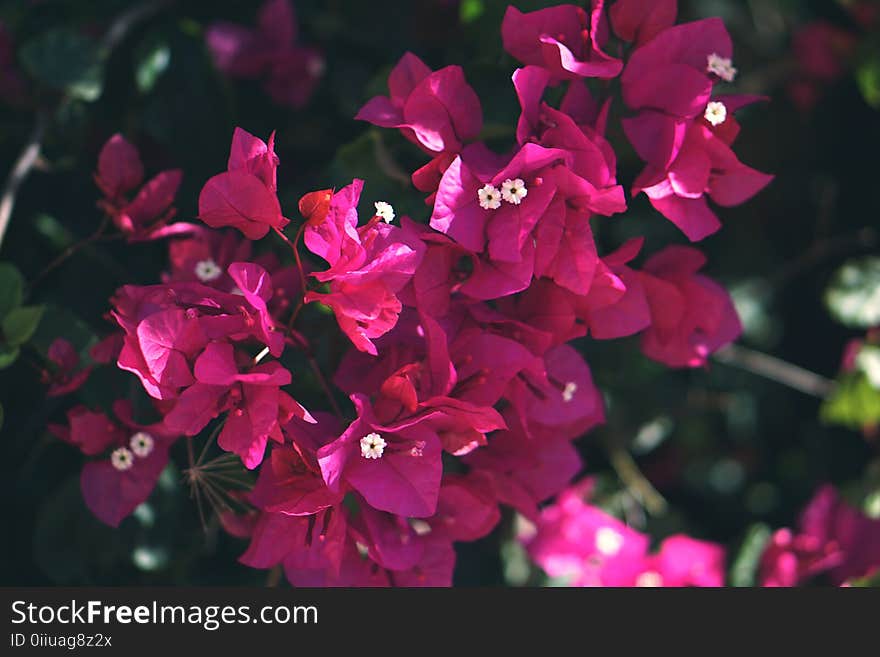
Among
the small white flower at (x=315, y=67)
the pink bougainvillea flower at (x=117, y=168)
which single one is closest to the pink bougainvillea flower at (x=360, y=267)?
the pink bougainvillea flower at (x=117, y=168)

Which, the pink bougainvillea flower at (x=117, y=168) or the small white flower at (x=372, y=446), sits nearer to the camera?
the small white flower at (x=372, y=446)

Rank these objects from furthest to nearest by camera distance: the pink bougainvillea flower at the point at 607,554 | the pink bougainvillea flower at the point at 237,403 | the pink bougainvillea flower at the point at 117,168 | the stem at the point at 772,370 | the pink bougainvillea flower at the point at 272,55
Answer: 1. the stem at the point at 772,370
2. the pink bougainvillea flower at the point at 607,554
3. the pink bougainvillea flower at the point at 272,55
4. the pink bougainvillea flower at the point at 117,168
5. the pink bougainvillea flower at the point at 237,403

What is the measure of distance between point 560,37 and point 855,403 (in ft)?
2.83

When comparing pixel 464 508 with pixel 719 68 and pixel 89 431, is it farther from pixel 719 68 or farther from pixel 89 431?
pixel 719 68

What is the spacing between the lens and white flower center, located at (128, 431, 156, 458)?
917 mm

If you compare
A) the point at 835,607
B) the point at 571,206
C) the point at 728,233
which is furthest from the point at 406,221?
the point at 728,233

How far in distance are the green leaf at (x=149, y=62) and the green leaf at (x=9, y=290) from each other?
352 mm

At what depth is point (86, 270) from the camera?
3.72ft

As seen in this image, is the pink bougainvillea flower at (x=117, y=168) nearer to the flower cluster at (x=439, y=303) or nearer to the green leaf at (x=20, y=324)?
the flower cluster at (x=439, y=303)

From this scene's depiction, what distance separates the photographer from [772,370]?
151 centimetres

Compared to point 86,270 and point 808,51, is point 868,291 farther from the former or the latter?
point 86,270

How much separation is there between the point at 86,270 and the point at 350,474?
0.54 meters

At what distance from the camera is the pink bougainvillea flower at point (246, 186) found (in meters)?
0.79

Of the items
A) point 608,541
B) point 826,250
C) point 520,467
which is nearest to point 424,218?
point 520,467
